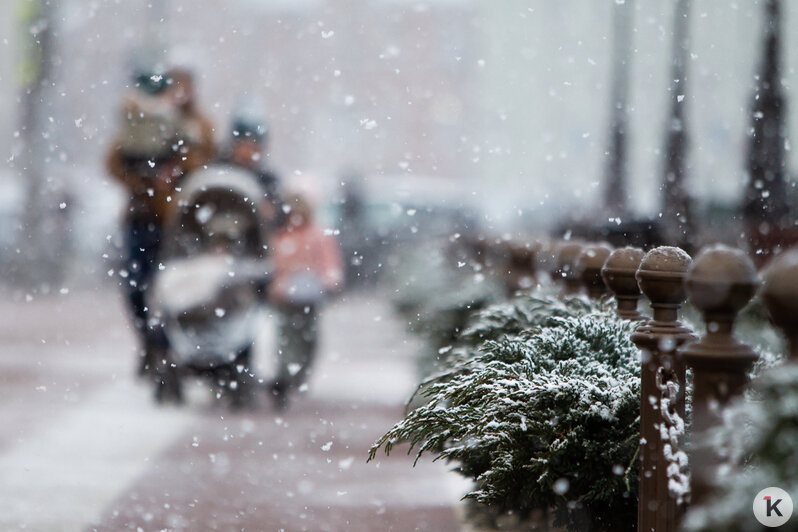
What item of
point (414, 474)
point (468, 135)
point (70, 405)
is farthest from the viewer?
point (468, 135)

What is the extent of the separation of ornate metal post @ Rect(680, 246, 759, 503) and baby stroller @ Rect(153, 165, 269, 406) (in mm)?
5079

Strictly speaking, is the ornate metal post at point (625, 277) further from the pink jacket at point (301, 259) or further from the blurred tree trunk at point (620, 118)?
the blurred tree trunk at point (620, 118)

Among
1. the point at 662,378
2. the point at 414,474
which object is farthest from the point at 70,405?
the point at 662,378

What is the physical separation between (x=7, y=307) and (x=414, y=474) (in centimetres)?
1273

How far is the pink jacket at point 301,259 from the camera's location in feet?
24.7

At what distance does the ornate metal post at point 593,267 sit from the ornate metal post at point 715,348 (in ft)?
5.96

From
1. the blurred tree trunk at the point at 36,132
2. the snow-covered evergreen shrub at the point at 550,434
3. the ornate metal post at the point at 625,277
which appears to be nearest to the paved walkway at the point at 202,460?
the snow-covered evergreen shrub at the point at 550,434

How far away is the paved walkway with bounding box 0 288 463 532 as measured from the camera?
407cm

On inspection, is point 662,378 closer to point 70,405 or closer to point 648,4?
point 70,405

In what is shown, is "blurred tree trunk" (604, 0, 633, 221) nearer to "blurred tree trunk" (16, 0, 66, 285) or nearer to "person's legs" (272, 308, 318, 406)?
"person's legs" (272, 308, 318, 406)

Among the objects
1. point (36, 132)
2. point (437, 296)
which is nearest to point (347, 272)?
point (36, 132)

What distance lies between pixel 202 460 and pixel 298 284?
2.57 metres

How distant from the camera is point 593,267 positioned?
411cm

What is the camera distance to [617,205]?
14.3 metres
